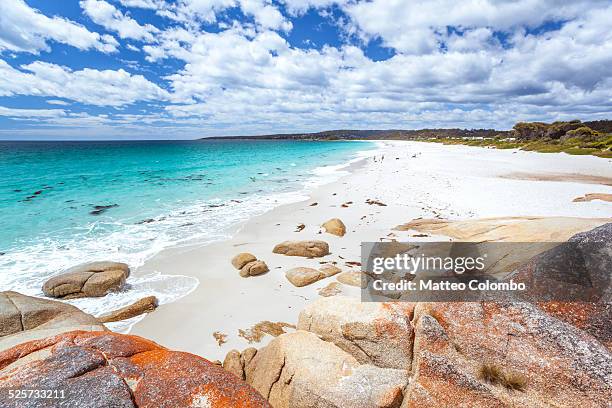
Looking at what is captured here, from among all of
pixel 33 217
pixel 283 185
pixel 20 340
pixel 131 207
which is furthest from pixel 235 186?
pixel 20 340

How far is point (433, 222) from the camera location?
1388cm

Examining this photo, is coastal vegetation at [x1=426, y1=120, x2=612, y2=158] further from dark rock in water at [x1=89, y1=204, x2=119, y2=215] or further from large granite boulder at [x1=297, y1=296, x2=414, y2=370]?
dark rock in water at [x1=89, y1=204, x2=119, y2=215]

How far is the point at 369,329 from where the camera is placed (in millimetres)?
4695

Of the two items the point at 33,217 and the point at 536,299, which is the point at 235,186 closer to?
the point at 33,217

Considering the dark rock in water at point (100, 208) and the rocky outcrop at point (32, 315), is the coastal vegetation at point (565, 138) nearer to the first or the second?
the rocky outcrop at point (32, 315)

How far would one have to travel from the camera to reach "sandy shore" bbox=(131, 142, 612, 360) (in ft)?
27.0

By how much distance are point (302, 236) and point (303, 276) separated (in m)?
4.79

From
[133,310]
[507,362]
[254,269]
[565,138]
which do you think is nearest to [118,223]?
[133,310]

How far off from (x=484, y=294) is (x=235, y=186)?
3062 cm

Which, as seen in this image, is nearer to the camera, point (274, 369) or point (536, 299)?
point (536, 299)

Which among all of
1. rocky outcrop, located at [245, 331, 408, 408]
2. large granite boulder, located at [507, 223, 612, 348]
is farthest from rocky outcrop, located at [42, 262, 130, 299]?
large granite boulder, located at [507, 223, 612, 348]

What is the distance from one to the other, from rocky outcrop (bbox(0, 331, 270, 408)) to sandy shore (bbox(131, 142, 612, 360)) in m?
3.53

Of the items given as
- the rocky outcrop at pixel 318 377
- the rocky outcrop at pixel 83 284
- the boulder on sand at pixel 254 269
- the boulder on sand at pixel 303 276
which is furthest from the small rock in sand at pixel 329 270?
the rocky outcrop at pixel 83 284

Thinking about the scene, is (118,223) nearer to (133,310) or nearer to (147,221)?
(147,221)
